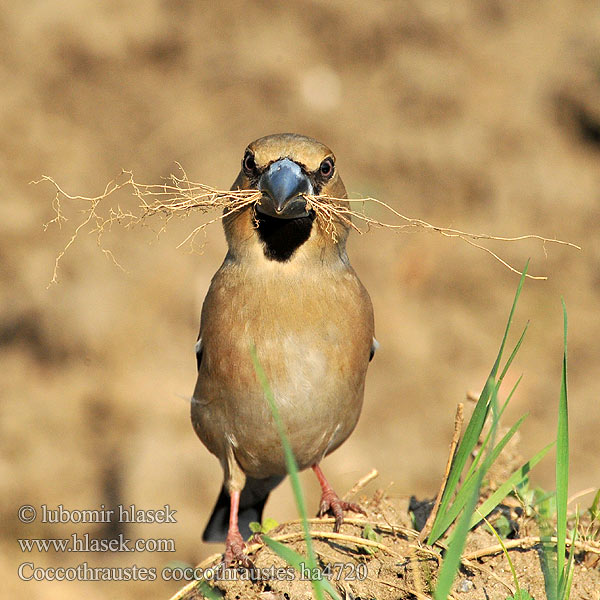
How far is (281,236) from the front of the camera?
3.57 metres

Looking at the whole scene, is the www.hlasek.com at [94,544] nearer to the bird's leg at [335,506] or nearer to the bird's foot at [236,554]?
the bird's leg at [335,506]

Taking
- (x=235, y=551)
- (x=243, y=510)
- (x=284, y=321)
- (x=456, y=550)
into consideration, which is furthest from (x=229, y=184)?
(x=456, y=550)

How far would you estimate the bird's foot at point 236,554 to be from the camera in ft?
10.8

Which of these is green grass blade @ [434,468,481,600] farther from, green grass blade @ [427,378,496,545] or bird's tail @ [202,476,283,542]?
bird's tail @ [202,476,283,542]

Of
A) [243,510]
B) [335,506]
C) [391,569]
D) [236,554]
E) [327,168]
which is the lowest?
[391,569]

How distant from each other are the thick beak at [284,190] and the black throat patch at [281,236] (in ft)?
0.34

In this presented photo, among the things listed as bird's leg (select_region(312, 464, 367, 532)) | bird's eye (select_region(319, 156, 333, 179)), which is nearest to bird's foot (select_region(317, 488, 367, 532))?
bird's leg (select_region(312, 464, 367, 532))

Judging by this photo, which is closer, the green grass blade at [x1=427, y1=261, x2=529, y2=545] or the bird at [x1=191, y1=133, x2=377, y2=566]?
the green grass blade at [x1=427, y1=261, x2=529, y2=545]

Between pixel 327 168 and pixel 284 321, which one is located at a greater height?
→ pixel 327 168

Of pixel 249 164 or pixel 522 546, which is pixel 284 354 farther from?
pixel 522 546

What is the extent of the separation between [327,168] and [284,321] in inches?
28.1

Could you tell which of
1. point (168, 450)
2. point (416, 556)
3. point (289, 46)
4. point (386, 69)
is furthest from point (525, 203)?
point (416, 556)

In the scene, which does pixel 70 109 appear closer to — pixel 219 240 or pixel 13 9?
pixel 13 9

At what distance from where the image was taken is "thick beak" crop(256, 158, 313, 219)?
325 cm
